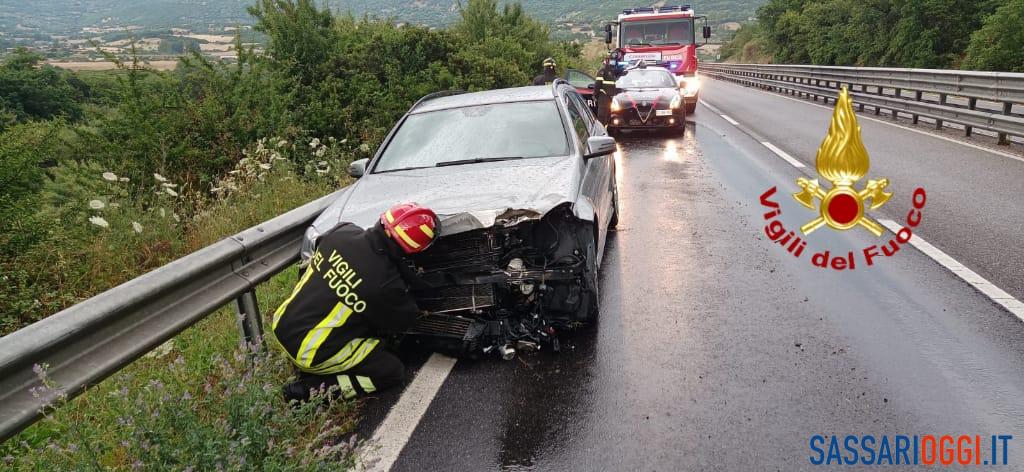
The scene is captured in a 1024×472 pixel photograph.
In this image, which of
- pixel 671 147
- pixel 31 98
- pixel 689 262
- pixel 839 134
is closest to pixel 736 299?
pixel 689 262

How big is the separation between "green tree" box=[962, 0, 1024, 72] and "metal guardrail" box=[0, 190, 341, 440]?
32119mm

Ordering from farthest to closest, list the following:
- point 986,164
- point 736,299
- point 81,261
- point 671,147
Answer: point 671,147 → point 986,164 → point 81,261 → point 736,299

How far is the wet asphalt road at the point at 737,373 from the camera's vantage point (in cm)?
355

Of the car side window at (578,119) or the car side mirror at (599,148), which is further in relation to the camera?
the car side window at (578,119)

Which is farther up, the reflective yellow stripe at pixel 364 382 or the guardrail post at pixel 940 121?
the guardrail post at pixel 940 121

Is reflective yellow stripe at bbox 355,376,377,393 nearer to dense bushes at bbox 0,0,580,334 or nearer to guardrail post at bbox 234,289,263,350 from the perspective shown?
guardrail post at bbox 234,289,263,350

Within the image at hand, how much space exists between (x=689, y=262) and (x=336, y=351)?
3593 mm

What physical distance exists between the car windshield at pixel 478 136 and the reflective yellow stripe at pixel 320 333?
2.19 metres

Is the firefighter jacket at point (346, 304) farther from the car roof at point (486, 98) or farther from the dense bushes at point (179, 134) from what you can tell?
the car roof at point (486, 98)

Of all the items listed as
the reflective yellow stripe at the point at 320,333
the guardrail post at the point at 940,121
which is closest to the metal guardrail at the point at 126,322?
the reflective yellow stripe at the point at 320,333

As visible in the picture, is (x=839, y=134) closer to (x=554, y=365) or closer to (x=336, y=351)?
(x=554, y=365)

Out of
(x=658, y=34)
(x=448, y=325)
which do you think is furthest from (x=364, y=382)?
(x=658, y=34)

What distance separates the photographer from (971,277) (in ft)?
18.7

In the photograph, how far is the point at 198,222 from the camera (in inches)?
288
